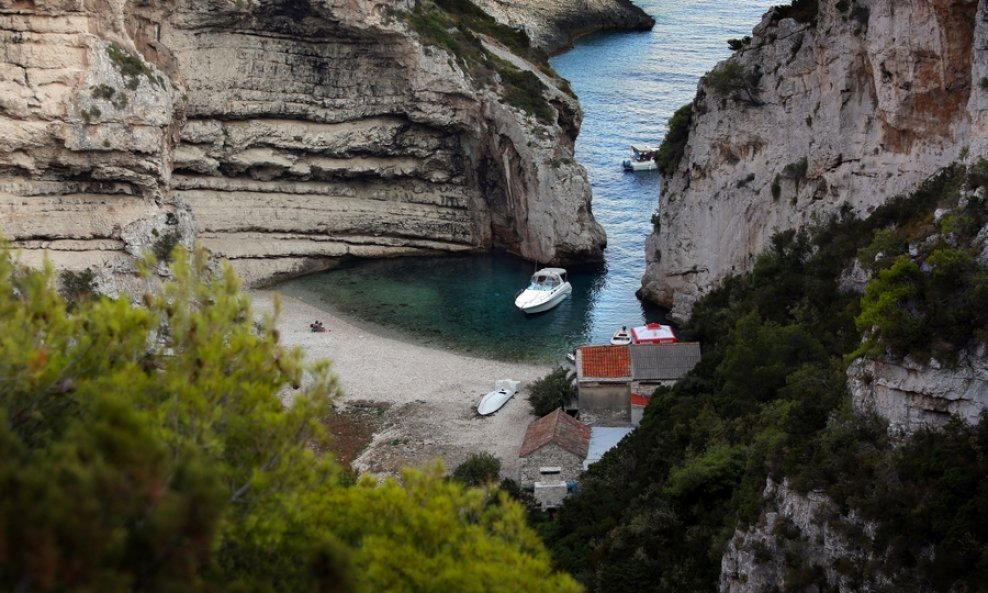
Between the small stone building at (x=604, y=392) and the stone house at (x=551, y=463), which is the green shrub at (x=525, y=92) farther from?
the stone house at (x=551, y=463)

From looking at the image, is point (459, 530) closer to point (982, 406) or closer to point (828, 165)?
point (982, 406)

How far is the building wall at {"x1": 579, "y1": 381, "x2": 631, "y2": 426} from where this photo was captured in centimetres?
4128

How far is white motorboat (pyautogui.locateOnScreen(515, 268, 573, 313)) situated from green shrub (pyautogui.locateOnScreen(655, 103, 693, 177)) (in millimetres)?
7365

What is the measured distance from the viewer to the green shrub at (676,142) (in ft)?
169

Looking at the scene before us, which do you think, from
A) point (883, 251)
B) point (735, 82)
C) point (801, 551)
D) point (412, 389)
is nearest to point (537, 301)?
point (412, 389)

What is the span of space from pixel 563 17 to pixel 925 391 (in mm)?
82112

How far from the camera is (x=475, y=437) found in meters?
41.3

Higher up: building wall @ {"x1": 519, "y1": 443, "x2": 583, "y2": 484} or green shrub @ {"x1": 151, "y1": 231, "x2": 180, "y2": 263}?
green shrub @ {"x1": 151, "y1": 231, "x2": 180, "y2": 263}

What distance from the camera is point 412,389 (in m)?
46.1

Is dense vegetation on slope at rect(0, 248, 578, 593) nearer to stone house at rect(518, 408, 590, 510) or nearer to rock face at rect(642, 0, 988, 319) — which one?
stone house at rect(518, 408, 590, 510)

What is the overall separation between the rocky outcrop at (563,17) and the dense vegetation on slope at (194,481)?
80.5 metres

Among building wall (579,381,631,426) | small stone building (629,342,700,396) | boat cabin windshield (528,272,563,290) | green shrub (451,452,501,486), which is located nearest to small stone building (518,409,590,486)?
green shrub (451,452,501,486)

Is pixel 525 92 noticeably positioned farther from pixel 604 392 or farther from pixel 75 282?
pixel 75 282

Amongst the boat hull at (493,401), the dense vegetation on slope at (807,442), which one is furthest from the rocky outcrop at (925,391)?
the boat hull at (493,401)
